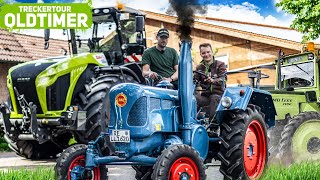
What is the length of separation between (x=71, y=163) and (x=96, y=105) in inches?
155

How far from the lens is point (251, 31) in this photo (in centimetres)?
2527

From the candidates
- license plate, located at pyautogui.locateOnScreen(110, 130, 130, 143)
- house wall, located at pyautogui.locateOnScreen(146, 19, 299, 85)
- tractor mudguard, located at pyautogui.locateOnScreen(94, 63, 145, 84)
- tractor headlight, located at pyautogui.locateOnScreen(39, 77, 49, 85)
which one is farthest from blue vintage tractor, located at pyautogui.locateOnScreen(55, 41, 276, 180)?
house wall, located at pyautogui.locateOnScreen(146, 19, 299, 85)

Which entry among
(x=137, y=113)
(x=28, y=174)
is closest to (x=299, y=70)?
(x=137, y=113)

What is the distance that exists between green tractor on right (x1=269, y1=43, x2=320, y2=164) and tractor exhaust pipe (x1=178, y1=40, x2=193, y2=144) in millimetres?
2647

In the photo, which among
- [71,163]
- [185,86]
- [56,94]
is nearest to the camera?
[71,163]

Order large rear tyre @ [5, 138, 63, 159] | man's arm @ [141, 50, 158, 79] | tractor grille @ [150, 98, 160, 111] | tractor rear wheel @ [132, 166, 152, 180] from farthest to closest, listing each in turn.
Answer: large rear tyre @ [5, 138, 63, 159]
man's arm @ [141, 50, 158, 79]
tractor rear wheel @ [132, 166, 152, 180]
tractor grille @ [150, 98, 160, 111]

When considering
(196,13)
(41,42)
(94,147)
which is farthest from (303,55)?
(41,42)

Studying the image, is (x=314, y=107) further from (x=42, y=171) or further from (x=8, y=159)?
(x=8, y=159)

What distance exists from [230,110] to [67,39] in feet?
20.8

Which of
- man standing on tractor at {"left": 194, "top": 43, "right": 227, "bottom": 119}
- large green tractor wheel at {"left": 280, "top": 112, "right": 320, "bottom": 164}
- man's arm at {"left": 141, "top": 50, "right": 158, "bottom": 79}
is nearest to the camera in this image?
man standing on tractor at {"left": 194, "top": 43, "right": 227, "bottom": 119}

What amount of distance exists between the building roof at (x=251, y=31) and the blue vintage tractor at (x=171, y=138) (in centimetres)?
1067

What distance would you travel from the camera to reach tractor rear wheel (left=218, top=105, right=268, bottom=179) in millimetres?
7250

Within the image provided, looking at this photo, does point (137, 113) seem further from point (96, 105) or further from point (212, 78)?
point (96, 105)

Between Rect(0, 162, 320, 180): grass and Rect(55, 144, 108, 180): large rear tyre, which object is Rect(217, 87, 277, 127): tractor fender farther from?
Rect(55, 144, 108, 180): large rear tyre
